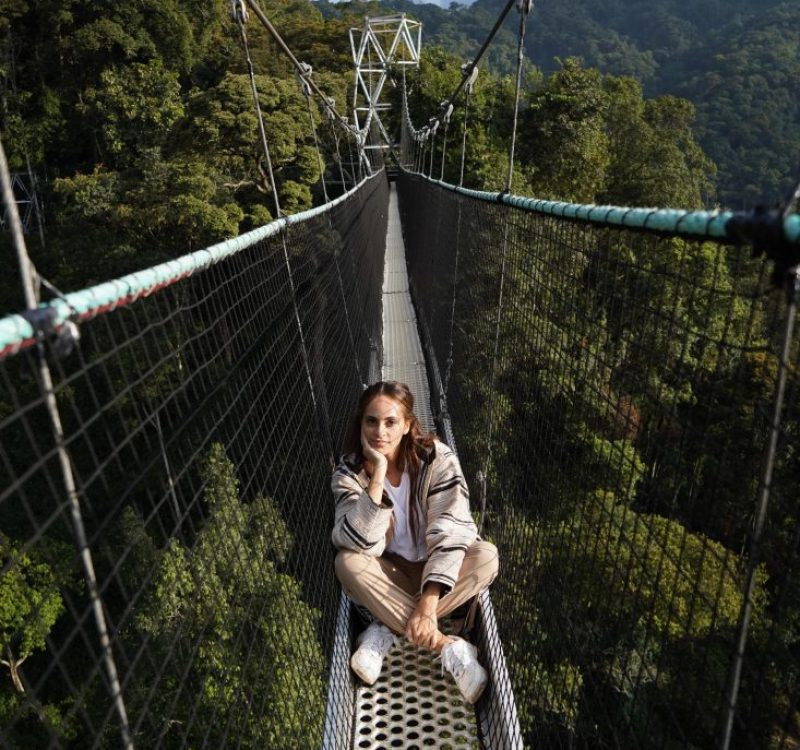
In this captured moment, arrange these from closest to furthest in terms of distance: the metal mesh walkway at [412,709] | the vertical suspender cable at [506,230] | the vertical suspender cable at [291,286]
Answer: the metal mesh walkway at [412,709] → the vertical suspender cable at [291,286] → the vertical suspender cable at [506,230]

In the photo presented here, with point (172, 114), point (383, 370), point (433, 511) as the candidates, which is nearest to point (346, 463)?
point (433, 511)

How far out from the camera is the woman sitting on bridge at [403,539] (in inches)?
53.3

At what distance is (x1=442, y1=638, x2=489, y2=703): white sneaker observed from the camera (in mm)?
1320

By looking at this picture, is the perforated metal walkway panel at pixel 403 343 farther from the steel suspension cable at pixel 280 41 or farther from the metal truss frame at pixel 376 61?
the metal truss frame at pixel 376 61

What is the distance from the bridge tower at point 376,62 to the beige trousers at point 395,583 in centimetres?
1139

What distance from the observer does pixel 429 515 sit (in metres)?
1.44

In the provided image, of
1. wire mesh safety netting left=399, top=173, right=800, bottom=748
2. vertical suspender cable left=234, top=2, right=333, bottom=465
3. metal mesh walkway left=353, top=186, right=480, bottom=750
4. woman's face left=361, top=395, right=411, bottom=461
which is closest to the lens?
wire mesh safety netting left=399, top=173, right=800, bottom=748

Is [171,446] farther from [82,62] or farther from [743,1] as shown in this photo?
[743,1]

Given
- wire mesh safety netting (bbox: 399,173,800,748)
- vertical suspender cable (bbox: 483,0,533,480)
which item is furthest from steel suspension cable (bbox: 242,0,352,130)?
wire mesh safety netting (bbox: 399,173,800,748)

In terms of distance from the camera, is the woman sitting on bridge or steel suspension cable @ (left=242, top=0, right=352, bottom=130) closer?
the woman sitting on bridge

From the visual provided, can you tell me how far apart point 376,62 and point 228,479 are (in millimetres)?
20242

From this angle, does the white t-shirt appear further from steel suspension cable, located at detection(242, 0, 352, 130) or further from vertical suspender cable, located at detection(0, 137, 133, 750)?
steel suspension cable, located at detection(242, 0, 352, 130)

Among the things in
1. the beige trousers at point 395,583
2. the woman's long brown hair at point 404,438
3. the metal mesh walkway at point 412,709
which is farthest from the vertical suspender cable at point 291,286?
the metal mesh walkway at point 412,709

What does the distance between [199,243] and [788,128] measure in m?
20.7
